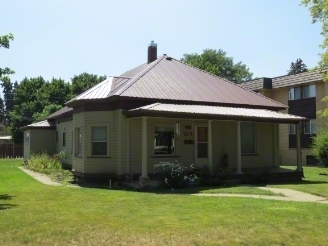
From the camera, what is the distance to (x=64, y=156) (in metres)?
25.4

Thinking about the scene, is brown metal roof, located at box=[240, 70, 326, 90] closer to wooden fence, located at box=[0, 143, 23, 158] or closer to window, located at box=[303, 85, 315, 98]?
window, located at box=[303, 85, 315, 98]

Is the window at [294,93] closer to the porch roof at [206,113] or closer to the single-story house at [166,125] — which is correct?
the single-story house at [166,125]

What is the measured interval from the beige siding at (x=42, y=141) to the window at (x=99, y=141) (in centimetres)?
1155

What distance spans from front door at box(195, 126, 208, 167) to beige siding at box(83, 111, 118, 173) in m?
3.78

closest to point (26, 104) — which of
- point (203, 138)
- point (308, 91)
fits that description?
point (308, 91)

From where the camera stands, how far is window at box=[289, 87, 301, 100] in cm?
3297

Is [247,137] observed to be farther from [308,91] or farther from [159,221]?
[308,91]

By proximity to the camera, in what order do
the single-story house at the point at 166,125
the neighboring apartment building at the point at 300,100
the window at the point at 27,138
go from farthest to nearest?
1. the neighboring apartment building at the point at 300,100
2. the window at the point at 27,138
3. the single-story house at the point at 166,125

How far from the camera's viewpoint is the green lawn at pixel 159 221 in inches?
298

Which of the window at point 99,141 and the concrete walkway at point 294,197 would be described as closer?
the concrete walkway at point 294,197

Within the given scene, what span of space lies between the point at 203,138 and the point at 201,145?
13.6 inches

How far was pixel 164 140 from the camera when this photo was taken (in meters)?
18.2

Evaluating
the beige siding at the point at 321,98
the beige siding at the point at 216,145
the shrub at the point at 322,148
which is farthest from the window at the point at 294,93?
the beige siding at the point at 216,145

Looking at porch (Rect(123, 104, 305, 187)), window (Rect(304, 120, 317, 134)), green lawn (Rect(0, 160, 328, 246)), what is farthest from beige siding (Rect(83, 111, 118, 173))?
window (Rect(304, 120, 317, 134))
